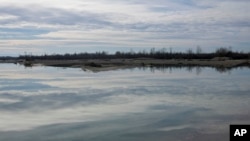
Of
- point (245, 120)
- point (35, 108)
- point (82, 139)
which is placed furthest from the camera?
point (35, 108)

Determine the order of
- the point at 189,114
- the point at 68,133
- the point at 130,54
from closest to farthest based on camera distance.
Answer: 1. the point at 68,133
2. the point at 189,114
3. the point at 130,54

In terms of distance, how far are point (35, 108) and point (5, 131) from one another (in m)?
4.81

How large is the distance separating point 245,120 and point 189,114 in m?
2.32

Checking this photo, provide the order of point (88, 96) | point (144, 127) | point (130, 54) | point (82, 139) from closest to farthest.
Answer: point (82, 139) → point (144, 127) → point (88, 96) → point (130, 54)

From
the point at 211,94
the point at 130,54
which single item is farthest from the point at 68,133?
the point at 130,54

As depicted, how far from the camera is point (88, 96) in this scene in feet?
72.1

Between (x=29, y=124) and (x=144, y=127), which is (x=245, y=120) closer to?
(x=144, y=127)

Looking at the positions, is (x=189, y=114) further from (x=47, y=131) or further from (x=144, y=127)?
(x=47, y=131)

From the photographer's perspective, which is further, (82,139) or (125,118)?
(125,118)

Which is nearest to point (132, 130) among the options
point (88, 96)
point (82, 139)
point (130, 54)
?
point (82, 139)

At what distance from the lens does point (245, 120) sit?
14.1 meters

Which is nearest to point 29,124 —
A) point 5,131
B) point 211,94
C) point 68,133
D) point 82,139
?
point 5,131

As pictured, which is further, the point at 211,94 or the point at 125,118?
the point at 211,94

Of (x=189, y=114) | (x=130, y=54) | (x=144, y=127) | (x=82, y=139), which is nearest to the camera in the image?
(x=82, y=139)
